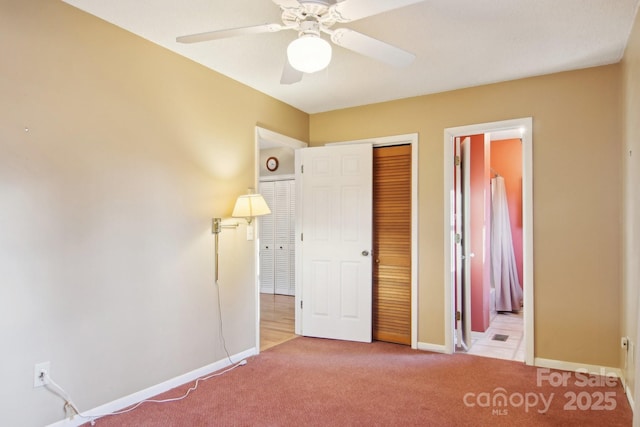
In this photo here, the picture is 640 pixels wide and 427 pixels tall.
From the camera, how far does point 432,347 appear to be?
3.86 m

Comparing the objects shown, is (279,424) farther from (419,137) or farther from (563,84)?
(563,84)

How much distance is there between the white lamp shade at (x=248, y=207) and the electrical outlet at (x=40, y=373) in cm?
164

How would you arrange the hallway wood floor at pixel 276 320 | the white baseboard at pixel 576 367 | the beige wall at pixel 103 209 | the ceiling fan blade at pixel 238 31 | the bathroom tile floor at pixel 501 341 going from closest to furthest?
the ceiling fan blade at pixel 238 31 → the beige wall at pixel 103 209 → the white baseboard at pixel 576 367 → the bathroom tile floor at pixel 501 341 → the hallway wood floor at pixel 276 320

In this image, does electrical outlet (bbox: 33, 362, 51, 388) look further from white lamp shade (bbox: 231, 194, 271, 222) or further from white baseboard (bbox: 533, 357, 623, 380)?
white baseboard (bbox: 533, 357, 623, 380)

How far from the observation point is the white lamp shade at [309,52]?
182 centimetres

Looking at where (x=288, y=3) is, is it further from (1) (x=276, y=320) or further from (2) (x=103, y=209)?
(1) (x=276, y=320)

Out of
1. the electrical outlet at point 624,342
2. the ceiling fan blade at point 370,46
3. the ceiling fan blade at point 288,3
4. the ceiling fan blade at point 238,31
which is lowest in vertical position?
the electrical outlet at point 624,342

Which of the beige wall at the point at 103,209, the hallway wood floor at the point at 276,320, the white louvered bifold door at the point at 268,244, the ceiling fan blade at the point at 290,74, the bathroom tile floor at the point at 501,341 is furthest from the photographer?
the white louvered bifold door at the point at 268,244

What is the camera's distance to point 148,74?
9.35ft

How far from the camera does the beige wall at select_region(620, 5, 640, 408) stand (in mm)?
2459

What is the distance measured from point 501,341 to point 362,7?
3760 mm

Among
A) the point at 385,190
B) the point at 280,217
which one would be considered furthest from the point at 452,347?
the point at 280,217

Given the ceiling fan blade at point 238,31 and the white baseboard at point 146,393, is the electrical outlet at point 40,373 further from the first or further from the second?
the ceiling fan blade at point 238,31

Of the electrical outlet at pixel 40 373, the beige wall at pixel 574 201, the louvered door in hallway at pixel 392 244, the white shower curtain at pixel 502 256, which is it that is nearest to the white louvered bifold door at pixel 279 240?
the louvered door in hallway at pixel 392 244
